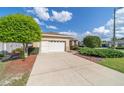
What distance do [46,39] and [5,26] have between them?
387 inches

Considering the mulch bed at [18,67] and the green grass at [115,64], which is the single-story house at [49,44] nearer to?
the mulch bed at [18,67]

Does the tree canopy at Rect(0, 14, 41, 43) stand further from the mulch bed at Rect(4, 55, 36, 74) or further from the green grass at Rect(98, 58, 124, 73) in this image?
the green grass at Rect(98, 58, 124, 73)

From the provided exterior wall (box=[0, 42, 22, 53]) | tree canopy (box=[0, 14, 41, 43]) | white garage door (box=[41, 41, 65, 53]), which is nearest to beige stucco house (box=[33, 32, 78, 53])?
white garage door (box=[41, 41, 65, 53])

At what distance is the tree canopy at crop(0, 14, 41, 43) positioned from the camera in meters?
12.7

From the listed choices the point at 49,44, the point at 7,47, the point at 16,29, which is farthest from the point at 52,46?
the point at 16,29

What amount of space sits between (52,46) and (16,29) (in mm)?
10713

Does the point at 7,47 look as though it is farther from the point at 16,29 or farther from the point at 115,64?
the point at 115,64

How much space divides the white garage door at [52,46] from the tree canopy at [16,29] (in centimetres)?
855

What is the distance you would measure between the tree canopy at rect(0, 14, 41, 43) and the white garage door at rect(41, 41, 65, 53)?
855 cm

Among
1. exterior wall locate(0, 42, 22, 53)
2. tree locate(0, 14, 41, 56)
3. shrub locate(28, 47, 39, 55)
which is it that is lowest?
shrub locate(28, 47, 39, 55)

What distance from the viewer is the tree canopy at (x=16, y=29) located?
41.5 ft
